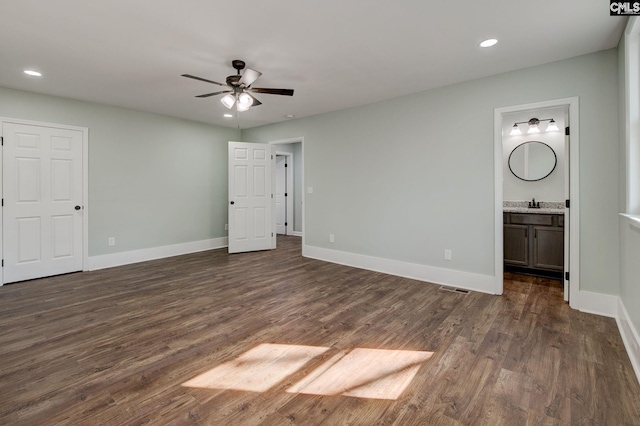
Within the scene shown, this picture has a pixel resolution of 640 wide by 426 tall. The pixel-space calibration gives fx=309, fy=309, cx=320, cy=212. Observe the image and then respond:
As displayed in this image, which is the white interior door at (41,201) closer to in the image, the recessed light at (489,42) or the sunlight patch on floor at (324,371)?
the sunlight patch on floor at (324,371)

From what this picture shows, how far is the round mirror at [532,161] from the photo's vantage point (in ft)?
15.3

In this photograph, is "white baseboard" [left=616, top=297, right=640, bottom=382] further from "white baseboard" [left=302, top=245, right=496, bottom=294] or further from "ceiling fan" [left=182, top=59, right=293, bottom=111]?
"ceiling fan" [left=182, top=59, right=293, bottom=111]

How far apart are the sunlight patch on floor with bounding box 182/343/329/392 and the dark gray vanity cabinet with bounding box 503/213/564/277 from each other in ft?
11.6

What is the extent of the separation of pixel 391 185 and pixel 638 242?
8.76 ft

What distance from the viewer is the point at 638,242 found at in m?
2.15

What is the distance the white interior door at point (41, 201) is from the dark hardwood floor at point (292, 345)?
420 mm

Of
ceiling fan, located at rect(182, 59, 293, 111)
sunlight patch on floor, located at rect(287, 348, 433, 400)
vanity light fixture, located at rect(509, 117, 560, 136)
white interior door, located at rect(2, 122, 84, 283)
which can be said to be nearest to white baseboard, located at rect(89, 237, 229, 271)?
white interior door, located at rect(2, 122, 84, 283)

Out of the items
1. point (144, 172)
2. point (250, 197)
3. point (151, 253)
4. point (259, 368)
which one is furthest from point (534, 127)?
point (151, 253)

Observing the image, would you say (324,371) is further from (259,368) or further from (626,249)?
(626,249)

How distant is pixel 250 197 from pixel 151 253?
78.5 inches

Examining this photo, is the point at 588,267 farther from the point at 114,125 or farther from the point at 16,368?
the point at 114,125

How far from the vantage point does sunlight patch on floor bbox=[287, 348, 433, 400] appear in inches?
73.9

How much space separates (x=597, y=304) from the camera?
302cm

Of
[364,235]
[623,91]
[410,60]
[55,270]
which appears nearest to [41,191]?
[55,270]
